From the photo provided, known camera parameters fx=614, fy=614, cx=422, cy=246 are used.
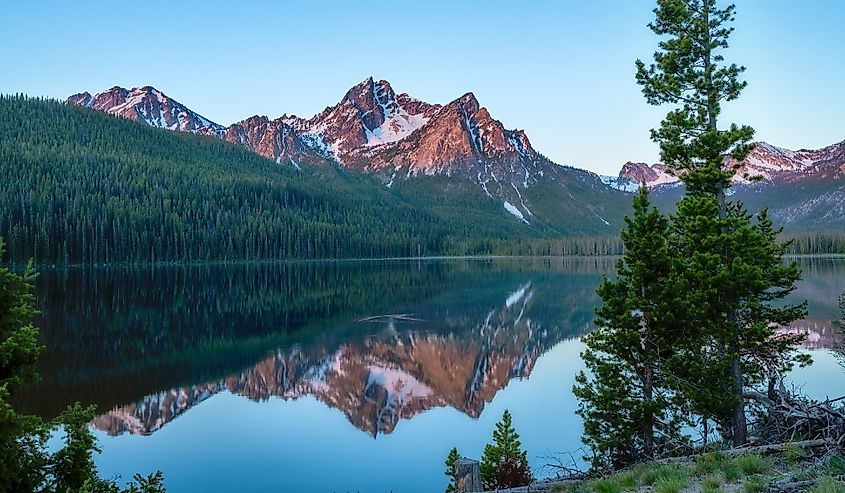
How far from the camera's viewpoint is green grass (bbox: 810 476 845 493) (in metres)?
8.35

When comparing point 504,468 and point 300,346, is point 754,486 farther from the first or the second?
point 300,346

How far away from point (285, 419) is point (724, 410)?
18001 mm

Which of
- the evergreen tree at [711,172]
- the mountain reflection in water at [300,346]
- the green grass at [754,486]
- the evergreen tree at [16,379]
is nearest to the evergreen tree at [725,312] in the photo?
the evergreen tree at [711,172]

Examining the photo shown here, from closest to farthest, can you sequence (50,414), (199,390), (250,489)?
1. (250,489)
2. (50,414)
3. (199,390)

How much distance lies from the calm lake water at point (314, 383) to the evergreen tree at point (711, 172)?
699 cm

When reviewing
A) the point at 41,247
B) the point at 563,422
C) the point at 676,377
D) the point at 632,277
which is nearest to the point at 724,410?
the point at 676,377

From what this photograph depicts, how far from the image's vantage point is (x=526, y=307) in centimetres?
6625

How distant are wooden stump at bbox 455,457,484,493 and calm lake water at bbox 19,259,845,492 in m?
7.11

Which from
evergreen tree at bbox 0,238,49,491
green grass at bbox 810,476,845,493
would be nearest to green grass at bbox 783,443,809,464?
green grass at bbox 810,476,845,493

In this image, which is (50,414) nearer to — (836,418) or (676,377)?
(676,377)

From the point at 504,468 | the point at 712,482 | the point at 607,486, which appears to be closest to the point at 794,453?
the point at 712,482

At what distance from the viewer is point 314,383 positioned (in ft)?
110

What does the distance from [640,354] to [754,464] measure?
6589 millimetres

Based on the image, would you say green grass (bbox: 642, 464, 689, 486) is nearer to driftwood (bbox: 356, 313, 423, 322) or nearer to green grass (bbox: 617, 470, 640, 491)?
green grass (bbox: 617, 470, 640, 491)
